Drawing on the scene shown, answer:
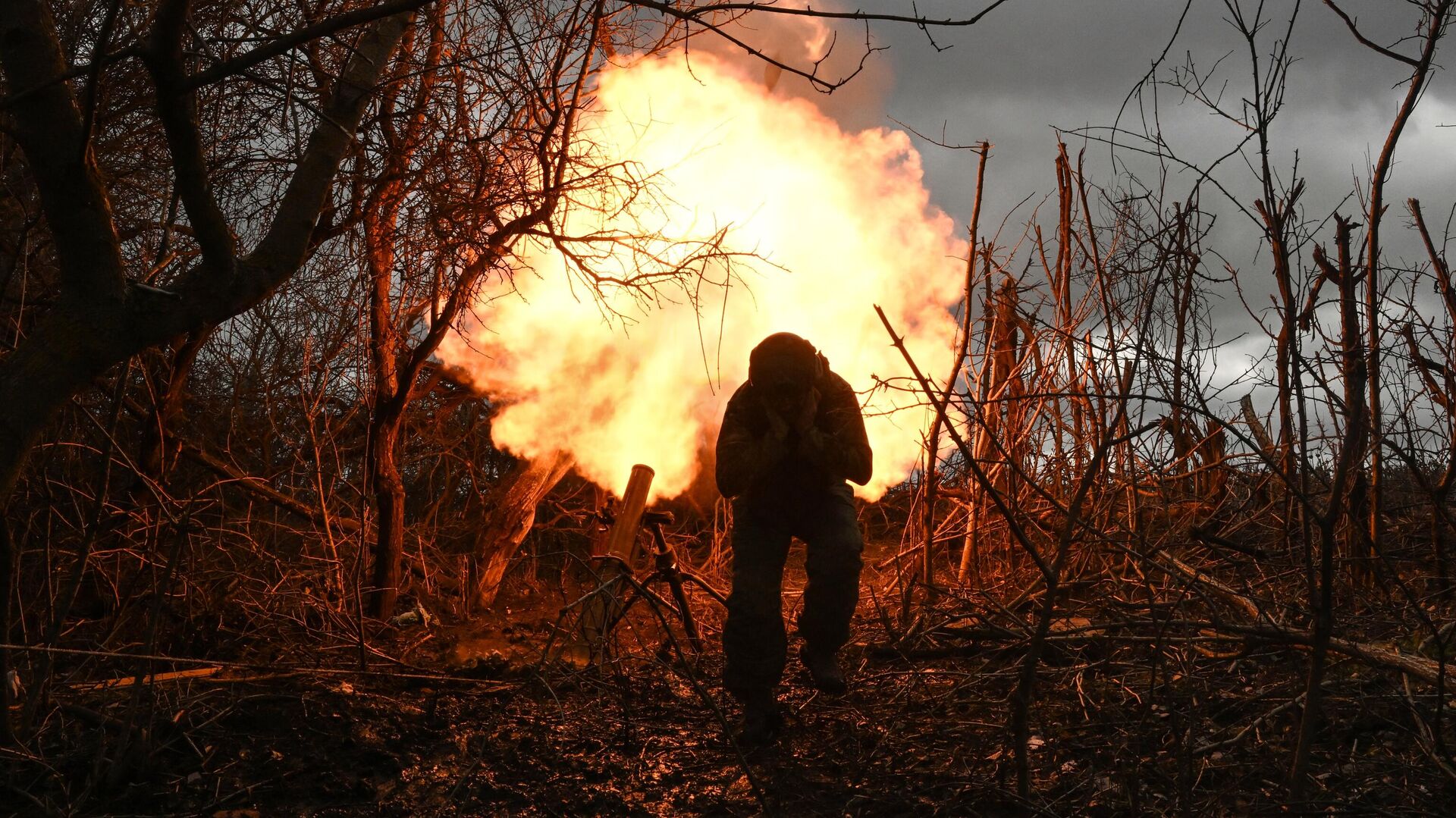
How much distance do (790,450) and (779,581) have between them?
625mm

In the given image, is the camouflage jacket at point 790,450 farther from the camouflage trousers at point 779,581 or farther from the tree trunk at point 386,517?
the tree trunk at point 386,517

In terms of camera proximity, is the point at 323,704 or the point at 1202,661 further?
the point at 323,704

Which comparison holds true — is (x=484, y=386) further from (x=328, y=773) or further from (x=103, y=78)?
(x=328, y=773)

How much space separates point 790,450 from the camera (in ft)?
15.1

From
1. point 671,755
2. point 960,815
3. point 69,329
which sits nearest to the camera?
point 69,329

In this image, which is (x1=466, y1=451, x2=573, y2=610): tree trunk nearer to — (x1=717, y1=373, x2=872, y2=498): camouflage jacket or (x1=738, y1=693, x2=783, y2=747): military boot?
(x1=717, y1=373, x2=872, y2=498): camouflage jacket

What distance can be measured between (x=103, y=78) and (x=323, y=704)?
3.28 m

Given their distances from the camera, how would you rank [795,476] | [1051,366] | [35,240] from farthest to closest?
[1051,366]
[35,240]
[795,476]

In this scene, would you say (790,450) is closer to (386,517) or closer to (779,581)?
(779,581)

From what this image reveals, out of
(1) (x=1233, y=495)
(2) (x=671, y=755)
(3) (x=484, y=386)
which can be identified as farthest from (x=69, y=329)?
(1) (x=1233, y=495)

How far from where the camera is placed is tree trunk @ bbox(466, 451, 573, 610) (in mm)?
7257

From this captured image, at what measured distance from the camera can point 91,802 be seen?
3.53 m

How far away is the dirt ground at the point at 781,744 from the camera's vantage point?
320cm

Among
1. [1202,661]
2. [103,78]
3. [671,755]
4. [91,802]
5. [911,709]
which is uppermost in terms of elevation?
[103,78]
